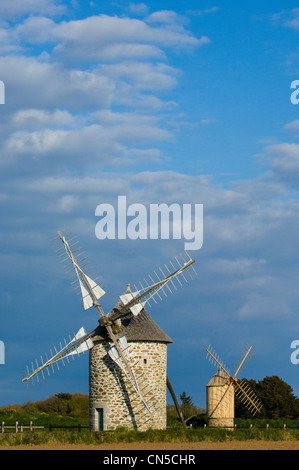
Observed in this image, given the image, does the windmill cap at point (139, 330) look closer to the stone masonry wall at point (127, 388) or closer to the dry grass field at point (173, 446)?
the stone masonry wall at point (127, 388)

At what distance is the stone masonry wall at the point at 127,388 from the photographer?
96.8ft

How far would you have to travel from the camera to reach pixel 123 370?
2955cm

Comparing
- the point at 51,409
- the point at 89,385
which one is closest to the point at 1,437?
the point at 89,385

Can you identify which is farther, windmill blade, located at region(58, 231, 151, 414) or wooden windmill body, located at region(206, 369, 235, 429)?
wooden windmill body, located at region(206, 369, 235, 429)

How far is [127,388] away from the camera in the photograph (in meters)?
29.5

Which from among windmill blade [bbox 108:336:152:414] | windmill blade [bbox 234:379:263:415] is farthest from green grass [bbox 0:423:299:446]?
windmill blade [bbox 234:379:263:415]

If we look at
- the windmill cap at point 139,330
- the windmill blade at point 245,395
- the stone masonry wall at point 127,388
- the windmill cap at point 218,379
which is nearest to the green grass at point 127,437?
the stone masonry wall at point 127,388

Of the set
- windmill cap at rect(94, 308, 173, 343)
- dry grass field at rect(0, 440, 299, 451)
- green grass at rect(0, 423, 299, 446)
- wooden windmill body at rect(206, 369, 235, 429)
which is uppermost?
windmill cap at rect(94, 308, 173, 343)

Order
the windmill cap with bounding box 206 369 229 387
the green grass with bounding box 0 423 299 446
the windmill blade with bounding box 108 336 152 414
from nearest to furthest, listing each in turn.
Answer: the green grass with bounding box 0 423 299 446, the windmill blade with bounding box 108 336 152 414, the windmill cap with bounding box 206 369 229 387

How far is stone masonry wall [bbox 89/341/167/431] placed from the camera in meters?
29.5

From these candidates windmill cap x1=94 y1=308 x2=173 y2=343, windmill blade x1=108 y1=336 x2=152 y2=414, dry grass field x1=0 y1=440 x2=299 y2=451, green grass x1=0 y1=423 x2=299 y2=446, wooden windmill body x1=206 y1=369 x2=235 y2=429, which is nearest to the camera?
dry grass field x1=0 y1=440 x2=299 y2=451

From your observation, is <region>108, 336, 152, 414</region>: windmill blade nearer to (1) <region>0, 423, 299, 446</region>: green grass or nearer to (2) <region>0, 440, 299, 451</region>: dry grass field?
(1) <region>0, 423, 299, 446</region>: green grass

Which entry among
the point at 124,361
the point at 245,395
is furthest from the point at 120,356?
the point at 245,395
